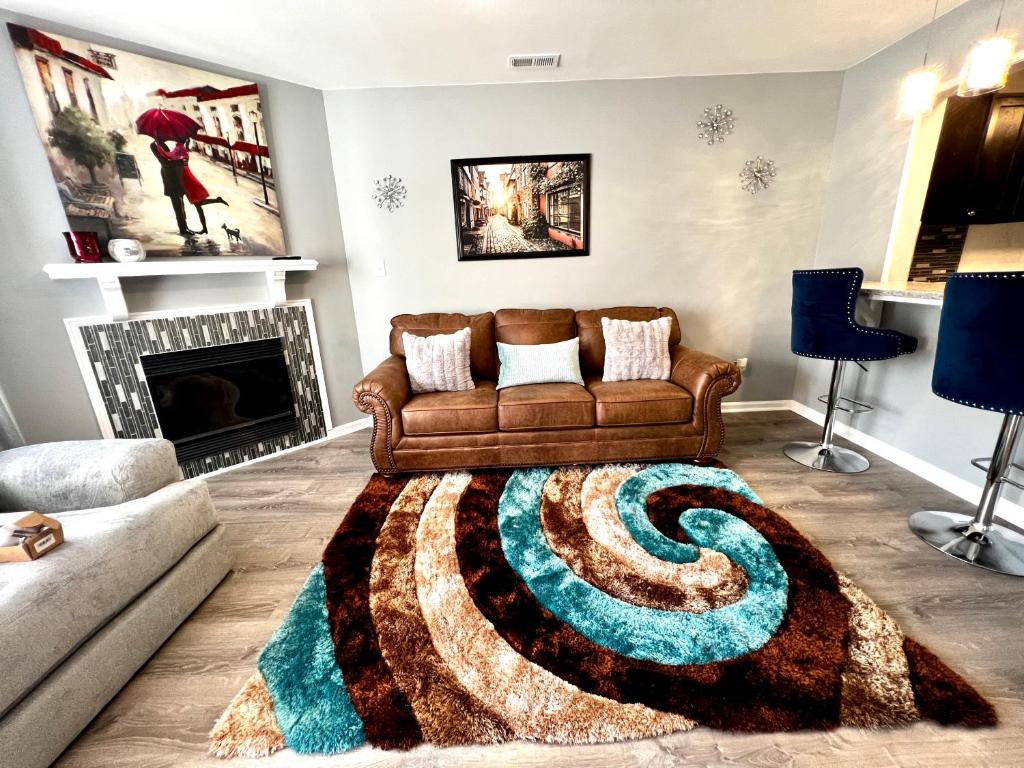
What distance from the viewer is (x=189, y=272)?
238cm

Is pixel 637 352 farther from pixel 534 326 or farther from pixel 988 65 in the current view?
pixel 988 65

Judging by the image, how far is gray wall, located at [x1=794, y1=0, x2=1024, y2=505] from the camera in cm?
206

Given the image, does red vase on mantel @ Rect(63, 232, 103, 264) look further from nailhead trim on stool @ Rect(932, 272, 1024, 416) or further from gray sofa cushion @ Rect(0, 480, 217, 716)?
nailhead trim on stool @ Rect(932, 272, 1024, 416)

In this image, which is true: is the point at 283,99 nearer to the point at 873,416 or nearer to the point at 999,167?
the point at 873,416

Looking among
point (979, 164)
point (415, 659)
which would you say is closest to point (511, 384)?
point (415, 659)

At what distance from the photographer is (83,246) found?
6.79ft

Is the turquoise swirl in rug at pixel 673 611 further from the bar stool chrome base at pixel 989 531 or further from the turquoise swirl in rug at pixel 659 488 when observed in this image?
the bar stool chrome base at pixel 989 531

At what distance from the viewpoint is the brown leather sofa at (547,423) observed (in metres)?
2.33

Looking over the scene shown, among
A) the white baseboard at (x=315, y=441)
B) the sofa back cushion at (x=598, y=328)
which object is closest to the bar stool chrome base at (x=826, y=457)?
the sofa back cushion at (x=598, y=328)

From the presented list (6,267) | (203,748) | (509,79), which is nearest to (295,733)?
(203,748)

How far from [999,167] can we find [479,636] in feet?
13.5

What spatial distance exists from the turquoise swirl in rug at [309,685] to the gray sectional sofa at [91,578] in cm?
40

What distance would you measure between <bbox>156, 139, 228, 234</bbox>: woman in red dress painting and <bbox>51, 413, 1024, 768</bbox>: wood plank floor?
1.76 m

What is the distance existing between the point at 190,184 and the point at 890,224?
14.5 ft
